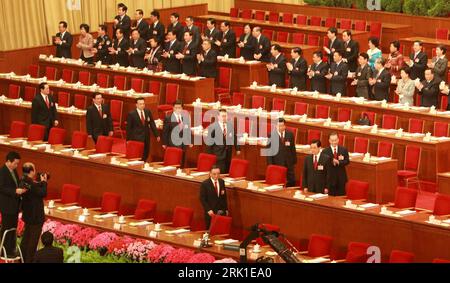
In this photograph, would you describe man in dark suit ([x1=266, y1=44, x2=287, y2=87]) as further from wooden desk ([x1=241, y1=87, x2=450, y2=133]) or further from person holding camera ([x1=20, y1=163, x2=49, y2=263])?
person holding camera ([x1=20, y1=163, x2=49, y2=263])

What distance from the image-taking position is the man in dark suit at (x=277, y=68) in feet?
77.6

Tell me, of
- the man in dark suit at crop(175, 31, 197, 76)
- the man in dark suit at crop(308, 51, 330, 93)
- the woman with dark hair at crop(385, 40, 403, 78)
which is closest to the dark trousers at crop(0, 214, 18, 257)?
the man in dark suit at crop(308, 51, 330, 93)

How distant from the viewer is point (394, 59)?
76.4ft

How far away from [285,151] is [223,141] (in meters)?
1.20

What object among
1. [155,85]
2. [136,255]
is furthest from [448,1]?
[136,255]

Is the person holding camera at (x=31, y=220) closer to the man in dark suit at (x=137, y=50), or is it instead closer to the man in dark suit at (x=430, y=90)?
the man in dark suit at (x=430, y=90)

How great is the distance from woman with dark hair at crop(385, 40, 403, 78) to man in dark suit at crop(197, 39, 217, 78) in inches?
140

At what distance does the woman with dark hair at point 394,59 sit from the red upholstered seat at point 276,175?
551cm

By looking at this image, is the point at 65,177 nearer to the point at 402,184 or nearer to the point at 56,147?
the point at 56,147

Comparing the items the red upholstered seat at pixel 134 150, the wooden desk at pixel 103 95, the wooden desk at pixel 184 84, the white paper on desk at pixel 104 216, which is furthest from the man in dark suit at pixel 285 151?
the wooden desk at pixel 184 84

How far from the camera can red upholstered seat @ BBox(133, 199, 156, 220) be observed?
17.4 meters

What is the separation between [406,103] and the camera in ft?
68.8

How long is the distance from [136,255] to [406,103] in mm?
7316
